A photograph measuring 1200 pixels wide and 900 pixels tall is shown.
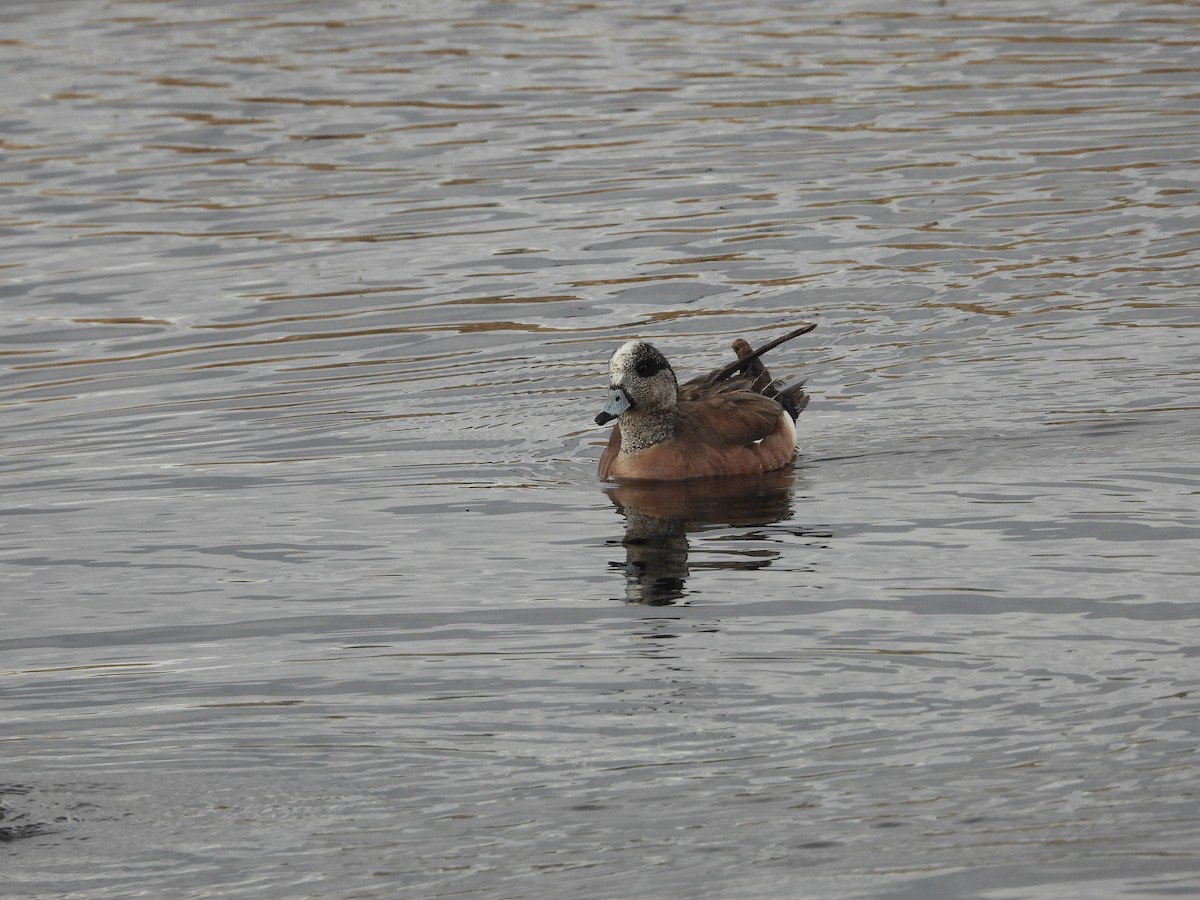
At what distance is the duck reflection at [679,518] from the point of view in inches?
427

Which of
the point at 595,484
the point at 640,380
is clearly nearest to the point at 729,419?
the point at 640,380

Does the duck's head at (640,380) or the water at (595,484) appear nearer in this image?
the water at (595,484)

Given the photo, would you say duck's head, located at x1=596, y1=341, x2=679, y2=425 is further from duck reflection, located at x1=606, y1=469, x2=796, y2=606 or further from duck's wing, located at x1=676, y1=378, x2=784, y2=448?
duck reflection, located at x1=606, y1=469, x2=796, y2=606

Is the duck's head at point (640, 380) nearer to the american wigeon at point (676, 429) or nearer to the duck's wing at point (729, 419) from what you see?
the american wigeon at point (676, 429)

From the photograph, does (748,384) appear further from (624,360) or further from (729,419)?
(624,360)

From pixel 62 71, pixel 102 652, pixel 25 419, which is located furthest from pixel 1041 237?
pixel 62 71

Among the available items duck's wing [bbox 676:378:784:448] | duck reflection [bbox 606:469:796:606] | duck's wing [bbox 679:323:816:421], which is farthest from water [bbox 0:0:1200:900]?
duck's wing [bbox 676:378:784:448]

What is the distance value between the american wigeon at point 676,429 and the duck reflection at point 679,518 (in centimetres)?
9

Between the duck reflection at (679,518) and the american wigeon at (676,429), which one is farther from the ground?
the american wigeon at (676,429)

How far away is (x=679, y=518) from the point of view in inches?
488

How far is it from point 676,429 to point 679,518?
1052mm

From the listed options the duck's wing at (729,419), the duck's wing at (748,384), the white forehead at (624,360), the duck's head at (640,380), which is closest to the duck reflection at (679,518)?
the duck's wing at (729,419)

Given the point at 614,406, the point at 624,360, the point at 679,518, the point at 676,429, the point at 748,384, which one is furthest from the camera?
the point at 748,384

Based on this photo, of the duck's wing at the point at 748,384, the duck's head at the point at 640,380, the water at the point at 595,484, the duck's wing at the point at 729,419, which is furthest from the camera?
the duck's wing at the point at 748,384
